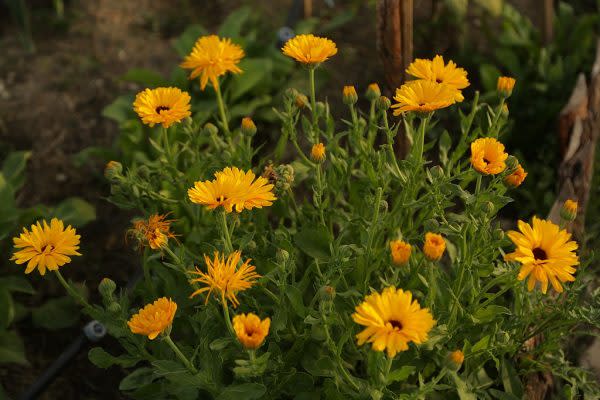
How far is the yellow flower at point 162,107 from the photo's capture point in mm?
1606

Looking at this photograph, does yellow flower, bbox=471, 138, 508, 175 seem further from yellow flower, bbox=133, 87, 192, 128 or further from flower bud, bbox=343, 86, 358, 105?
yellow flower, bbox=133, 87, 192, 128

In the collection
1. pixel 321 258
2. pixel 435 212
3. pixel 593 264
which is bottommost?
pixel 593 264

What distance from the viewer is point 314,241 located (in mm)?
1759

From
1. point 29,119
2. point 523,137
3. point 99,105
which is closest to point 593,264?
point 523,137

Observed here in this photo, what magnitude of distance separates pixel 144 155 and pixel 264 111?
58 cm

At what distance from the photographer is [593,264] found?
7.95 ft

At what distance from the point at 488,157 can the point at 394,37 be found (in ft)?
2.18

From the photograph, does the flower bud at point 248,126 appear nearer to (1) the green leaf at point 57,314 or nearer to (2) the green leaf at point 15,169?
(1) the green leaf at point 57,314

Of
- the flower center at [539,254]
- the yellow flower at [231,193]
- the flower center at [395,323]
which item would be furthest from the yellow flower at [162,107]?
the flower center at [539,254]

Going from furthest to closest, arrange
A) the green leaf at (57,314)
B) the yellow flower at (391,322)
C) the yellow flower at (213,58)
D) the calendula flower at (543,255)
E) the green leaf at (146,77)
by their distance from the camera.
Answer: the green leaf at (146,77), the green leaf at (57,314), the yellow flower at (213,58), the calendula flower at (543,255), the yellow flower at (391,322)

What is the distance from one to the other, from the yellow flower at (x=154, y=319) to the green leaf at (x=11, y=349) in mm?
1073

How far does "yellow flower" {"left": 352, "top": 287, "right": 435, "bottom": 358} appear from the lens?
1152 mm

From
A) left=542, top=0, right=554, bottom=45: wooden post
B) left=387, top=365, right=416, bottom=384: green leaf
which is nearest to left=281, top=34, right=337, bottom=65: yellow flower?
left=387, top=365, right=416, bottom=384: green leaf

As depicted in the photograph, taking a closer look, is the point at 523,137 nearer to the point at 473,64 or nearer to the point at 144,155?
the point at 473,64
